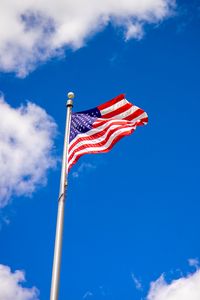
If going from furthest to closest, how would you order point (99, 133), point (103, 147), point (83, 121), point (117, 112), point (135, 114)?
point (135, 114)
point (117, 112)
point (83, 121)
point (99, 133)
point (103, 147)

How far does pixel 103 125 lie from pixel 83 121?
774 mm

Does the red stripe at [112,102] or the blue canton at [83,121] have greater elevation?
the red stripe at [112,102]

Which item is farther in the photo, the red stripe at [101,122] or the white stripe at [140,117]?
the white stripe at [140,117]

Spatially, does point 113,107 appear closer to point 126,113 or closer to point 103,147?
point 126,113

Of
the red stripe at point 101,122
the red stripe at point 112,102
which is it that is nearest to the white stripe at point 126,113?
the red stripe at point 101,122

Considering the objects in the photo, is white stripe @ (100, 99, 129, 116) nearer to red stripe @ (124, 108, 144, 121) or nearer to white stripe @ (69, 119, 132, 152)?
white stripe @ (69, 119, 132, 152)

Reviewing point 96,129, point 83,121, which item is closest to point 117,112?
point 96,129

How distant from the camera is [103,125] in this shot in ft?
52.4

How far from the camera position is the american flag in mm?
15188

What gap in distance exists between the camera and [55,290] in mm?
10766

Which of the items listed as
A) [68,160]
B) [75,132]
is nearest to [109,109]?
[75,132]

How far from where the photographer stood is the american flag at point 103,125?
15.2 metres

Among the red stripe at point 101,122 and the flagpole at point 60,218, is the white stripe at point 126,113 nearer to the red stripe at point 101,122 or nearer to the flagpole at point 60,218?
the red stripe at point 101,122

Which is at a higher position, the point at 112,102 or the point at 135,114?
the point at 112,102
